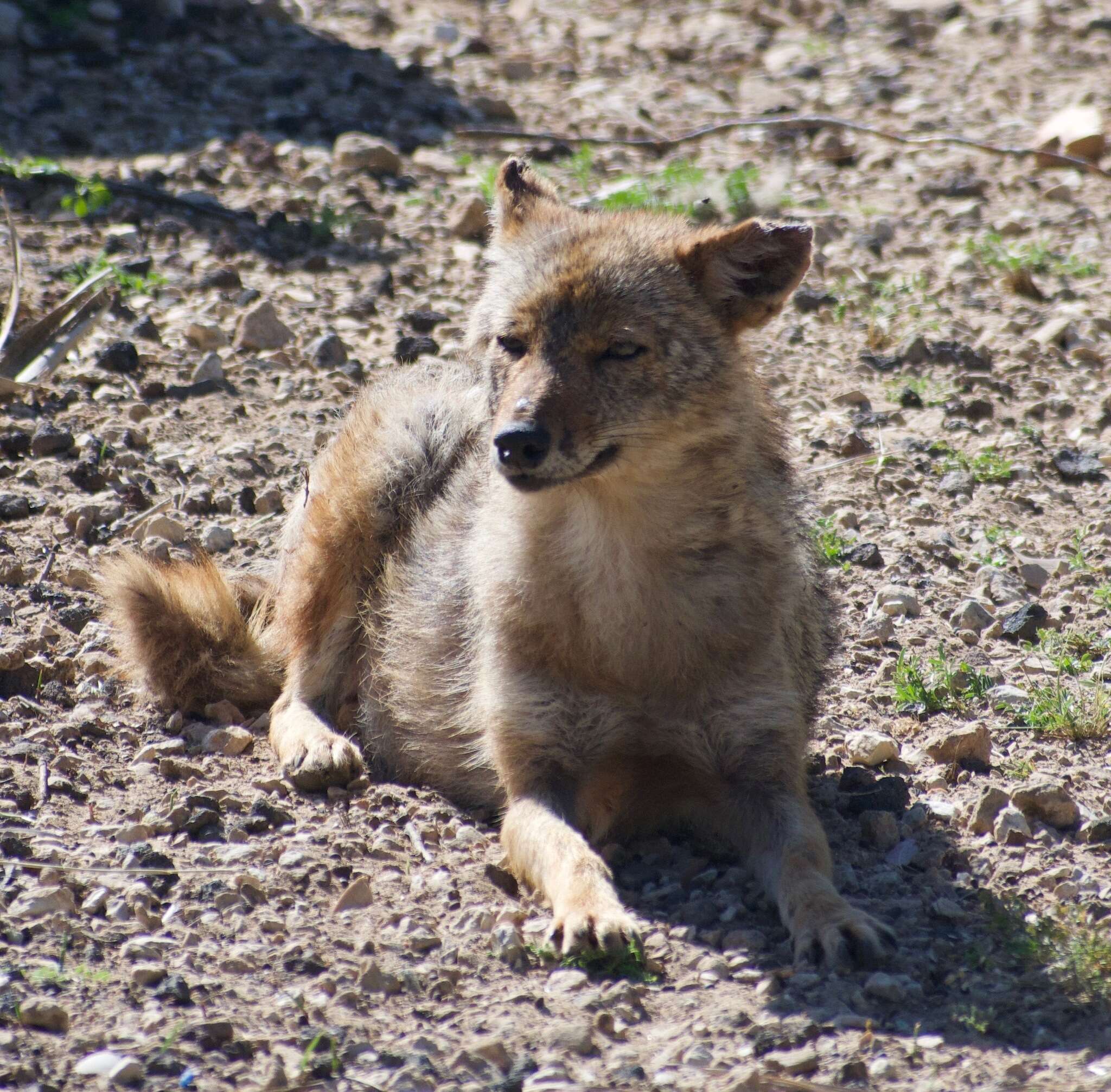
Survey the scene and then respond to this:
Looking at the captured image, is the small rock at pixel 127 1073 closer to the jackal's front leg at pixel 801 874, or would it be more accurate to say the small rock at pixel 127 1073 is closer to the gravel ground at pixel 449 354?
the gravel ground at pixel 449 354

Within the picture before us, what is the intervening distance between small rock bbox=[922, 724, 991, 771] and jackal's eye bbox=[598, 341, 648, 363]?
1.67m

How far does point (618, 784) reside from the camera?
15.1 ft

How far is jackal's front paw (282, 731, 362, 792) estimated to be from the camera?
16.0 ft

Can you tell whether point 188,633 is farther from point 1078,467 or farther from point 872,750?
point 1078,467

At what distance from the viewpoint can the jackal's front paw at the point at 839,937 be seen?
3.75 metres

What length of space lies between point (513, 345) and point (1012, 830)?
2084 mm

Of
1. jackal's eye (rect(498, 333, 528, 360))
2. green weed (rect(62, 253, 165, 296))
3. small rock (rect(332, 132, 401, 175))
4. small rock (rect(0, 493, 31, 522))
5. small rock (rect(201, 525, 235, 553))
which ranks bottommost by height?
small rock (rect(201, 525, 235, 553))

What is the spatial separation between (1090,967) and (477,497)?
2.58 m

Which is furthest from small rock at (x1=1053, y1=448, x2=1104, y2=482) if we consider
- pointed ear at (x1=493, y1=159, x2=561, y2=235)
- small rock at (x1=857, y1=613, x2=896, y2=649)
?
pointed ear at (x1=493, y1=159, x2=561, y2=235)

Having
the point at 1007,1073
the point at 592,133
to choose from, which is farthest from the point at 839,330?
the point at 1007,1073

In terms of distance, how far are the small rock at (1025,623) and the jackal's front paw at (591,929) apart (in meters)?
2.41

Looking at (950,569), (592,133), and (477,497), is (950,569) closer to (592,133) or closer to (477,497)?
(477,497)

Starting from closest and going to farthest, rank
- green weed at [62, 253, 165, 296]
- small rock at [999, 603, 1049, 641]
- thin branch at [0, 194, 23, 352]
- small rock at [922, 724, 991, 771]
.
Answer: small rock at [922, 724, 991, 771] < small rock at [999, 603, 1049, 641] < thin branch at [0, 194, 23, 352] < green weed at [62, 253, 165, 296]

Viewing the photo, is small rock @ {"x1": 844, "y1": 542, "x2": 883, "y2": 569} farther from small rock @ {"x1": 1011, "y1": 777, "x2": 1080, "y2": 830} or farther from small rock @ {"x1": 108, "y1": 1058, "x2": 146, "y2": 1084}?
small rock @ {"x1": 108, "y1": 1058, "x2": 146, "y2": 1084}
